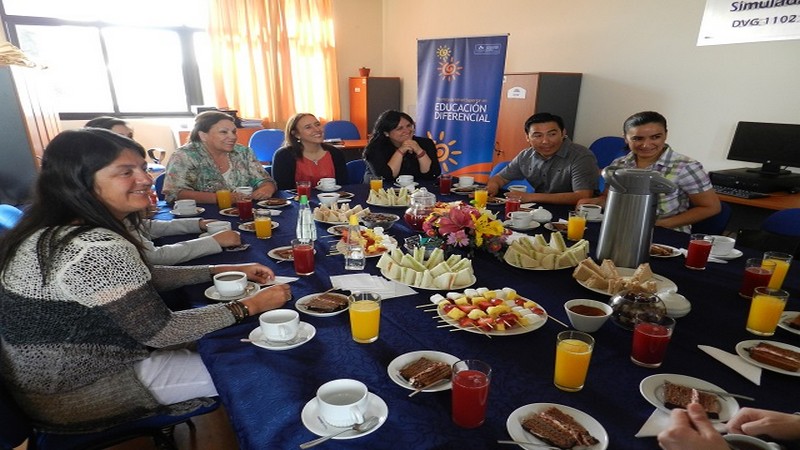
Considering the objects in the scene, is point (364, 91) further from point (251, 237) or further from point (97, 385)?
point (97, 385)

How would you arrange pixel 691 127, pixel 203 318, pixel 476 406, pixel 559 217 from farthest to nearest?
pixel 691 127
pixel 559 217
pixel 203 318
pixel 476 406

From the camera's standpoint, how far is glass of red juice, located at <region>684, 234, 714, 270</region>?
5.67 ft

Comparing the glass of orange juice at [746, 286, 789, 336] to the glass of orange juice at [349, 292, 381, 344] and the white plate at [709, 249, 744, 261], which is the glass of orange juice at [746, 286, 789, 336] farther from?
the glass of orange juice at [349, 292, 381, 344]

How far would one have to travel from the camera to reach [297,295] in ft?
4.99

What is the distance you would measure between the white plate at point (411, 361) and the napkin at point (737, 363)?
2.21 feet

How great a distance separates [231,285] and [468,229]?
892mm

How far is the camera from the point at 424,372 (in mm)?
1052

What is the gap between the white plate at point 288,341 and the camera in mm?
1186

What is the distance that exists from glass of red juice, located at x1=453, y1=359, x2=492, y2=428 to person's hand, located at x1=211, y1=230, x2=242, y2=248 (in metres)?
1.37

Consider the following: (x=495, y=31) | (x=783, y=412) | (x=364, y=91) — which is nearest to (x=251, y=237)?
(x=783, y=412)

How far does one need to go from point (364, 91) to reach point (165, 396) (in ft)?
19.4

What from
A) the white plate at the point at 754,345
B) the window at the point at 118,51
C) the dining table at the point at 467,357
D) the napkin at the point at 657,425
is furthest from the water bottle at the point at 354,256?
the window at the point at 118,51

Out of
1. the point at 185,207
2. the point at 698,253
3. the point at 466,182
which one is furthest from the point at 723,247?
the point at 185,207

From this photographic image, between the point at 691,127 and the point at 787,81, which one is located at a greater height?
the point at 787,81
